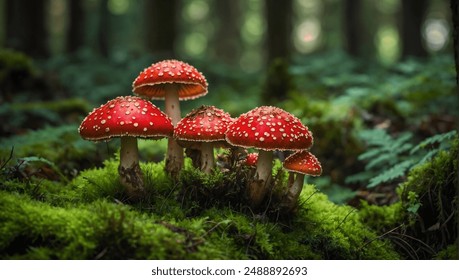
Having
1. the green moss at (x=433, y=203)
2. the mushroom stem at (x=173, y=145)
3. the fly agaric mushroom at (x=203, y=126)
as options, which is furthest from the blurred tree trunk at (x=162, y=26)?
the green moss at (x=433, y=203)

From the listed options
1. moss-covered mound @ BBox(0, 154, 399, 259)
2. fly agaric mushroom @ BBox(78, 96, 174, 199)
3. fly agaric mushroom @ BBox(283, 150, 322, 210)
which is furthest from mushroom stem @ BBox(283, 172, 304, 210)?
fly agaric mushroom @ BBox(78, 96, 174, 199)

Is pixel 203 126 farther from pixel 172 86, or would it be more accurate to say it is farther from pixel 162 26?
pixel 162 26

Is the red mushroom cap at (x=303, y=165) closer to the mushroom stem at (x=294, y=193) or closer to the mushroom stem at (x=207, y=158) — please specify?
the mushroom stem at (x=294, y=193)

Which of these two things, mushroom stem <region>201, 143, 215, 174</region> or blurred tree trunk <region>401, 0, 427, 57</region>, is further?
blurred tree trunk <region>401, 0, 427, 57</region>

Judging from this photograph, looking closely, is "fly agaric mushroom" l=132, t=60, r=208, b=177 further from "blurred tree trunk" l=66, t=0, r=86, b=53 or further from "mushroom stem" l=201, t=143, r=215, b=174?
"blurred tree trunk" l=66, t=0, r=86, b=53

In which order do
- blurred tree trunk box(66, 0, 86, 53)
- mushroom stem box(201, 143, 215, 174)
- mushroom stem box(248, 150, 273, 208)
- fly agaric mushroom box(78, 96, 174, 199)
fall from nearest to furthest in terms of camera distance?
fly agaric mushroom box(78, 96, 174, 199)
mushroom stem box(248, 150, 273, 208)
mushroom stem box(201, 143, 215, 174)
blurred tree trunk box(66, 0, 86, 53)

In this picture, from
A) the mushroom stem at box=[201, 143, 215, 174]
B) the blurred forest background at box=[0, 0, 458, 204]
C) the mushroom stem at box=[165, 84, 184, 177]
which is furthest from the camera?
the blurred forest background at box=[0, 0, 458, 204]
